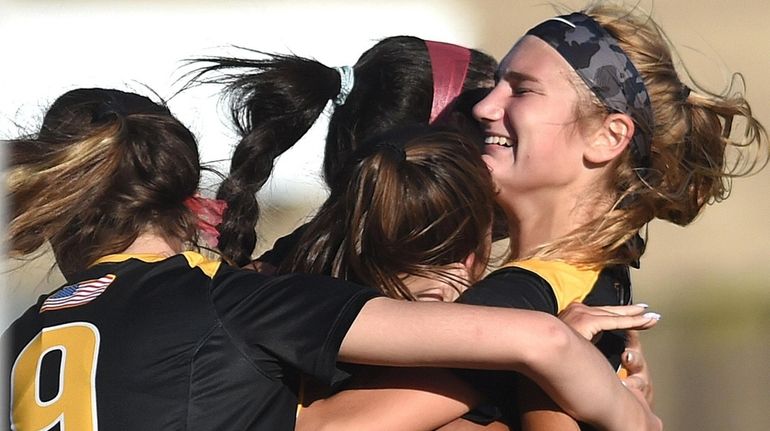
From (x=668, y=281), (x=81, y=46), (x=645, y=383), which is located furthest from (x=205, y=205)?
(x=668, y=281)

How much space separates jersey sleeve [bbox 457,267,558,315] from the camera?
1728mm

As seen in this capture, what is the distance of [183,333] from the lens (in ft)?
5.38

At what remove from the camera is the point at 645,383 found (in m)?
1.93

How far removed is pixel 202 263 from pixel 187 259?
2cm

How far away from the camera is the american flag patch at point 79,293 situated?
1727mm

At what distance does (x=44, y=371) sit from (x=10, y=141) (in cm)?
43

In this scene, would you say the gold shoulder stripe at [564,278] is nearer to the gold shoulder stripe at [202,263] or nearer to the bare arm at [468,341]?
the bare arm at [468,341]

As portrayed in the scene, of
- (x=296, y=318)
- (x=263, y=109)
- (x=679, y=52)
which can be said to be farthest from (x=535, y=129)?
(x=679, y=52)

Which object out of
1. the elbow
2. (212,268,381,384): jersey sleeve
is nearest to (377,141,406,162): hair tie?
(212,268,381,384): jersey sleeve

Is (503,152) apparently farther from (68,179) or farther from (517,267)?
(68,179)

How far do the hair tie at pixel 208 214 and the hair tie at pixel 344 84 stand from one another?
1.04 feet

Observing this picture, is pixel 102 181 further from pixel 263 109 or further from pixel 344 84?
pixel 344 84

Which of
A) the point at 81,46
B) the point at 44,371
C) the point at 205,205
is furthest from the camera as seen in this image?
the point at 81,46

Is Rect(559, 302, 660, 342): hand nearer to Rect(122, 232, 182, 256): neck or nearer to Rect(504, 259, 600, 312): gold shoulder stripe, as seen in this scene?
Rect(504, 259, 600, 312): gold shoulder stripe
